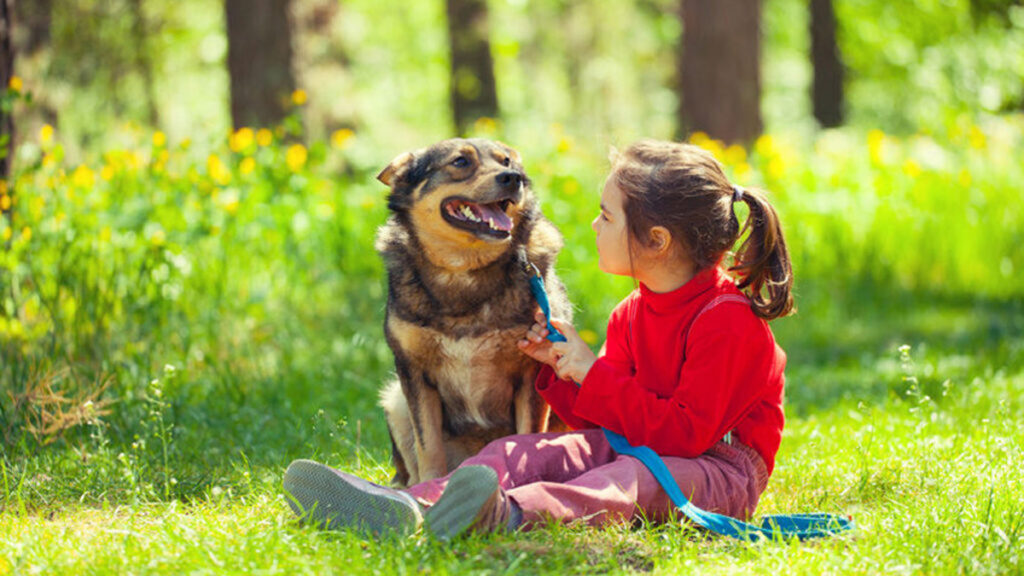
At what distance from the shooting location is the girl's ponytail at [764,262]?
346 centimetres

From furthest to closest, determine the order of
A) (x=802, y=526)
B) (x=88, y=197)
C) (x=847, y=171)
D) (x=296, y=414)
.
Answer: (x=847, y=171) → (x=88, y=197) → (x=296, y=414) → (x=802, y=526)

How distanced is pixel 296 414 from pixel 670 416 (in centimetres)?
237

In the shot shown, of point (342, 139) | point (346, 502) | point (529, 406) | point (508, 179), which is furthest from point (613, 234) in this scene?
point (342, 139)

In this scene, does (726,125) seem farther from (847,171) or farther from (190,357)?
(190,357)

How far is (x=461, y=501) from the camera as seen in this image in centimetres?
304

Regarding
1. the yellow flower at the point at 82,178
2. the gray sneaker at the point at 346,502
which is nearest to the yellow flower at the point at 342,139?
the yellow flower at the point at 82,178

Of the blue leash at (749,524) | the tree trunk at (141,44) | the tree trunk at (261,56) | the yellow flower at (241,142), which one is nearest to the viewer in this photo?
the blue leash at (749,524)

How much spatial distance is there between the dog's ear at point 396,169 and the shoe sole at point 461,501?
1561 millimetres

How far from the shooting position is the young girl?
10.9 ft

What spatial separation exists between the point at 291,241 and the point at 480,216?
3105mm

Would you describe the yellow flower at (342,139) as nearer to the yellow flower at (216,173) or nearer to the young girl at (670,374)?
the yellow flower at (216,173)

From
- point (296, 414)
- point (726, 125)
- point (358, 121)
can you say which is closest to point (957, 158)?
point (726, 125)

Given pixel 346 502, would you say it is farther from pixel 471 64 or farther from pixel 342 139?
pixel 471 64

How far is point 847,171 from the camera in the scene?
32.2 feet
